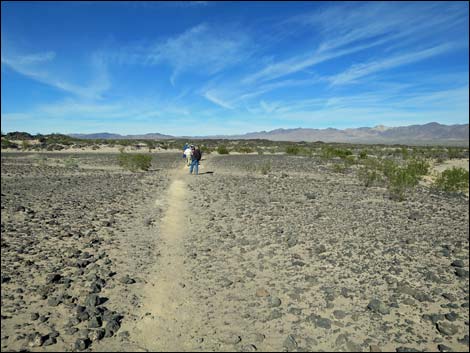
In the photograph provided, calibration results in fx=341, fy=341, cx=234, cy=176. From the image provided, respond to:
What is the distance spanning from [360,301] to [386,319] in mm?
505

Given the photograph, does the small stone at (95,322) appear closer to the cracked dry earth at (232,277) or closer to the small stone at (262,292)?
the cracked dry earth at (232,277)

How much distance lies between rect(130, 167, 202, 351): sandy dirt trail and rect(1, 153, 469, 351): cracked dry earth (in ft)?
0.07

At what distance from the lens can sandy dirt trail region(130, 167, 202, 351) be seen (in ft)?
14.1

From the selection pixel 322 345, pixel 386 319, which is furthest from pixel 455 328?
pixel 322 345

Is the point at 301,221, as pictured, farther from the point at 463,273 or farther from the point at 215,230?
the point at 463,273

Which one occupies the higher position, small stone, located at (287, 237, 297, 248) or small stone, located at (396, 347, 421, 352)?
small stone, located at (287, 237, 297, 248)

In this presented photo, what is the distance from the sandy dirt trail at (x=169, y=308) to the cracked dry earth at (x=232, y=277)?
20 mm

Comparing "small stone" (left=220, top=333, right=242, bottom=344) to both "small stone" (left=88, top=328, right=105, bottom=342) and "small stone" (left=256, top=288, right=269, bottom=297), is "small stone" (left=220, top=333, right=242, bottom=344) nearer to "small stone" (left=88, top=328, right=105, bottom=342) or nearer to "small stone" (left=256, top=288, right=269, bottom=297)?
"small stone" (left=256, top=288, right=269, bottom=297)

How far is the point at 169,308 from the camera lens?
5023 mm

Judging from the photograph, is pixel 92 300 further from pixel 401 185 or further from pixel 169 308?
pixel 401 185

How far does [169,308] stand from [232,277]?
4.61ft

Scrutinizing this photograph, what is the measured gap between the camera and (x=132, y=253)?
23.3 feet

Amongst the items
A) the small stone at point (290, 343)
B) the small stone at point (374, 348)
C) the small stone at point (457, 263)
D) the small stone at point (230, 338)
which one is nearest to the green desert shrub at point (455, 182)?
the small stone at point (457, 263)

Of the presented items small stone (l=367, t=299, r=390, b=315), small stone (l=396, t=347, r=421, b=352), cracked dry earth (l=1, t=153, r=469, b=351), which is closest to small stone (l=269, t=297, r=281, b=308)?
cracked dry earth (l=1, t=153, r=469, b=351)
